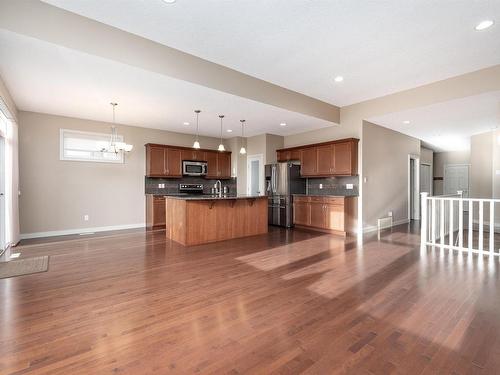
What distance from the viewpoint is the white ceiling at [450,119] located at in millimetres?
4884

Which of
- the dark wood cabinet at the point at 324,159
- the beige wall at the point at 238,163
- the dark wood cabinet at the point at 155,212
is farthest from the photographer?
the beige wall at the point at 238,163

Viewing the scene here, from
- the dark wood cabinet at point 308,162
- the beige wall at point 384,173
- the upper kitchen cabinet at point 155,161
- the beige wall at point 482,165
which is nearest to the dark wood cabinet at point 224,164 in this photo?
the upper kitchen cabinet at point 155,161

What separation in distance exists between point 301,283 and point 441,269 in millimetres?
2021

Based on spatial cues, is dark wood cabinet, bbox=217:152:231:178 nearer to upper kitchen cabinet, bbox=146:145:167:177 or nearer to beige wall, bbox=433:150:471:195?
upper kitchen cabinet, bbox=146:145:167:177

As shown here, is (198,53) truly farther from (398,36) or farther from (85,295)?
(85,295)

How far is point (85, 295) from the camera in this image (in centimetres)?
270

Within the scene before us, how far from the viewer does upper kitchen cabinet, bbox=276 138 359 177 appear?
6.09 metres

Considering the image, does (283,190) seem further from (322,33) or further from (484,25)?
(484,25)

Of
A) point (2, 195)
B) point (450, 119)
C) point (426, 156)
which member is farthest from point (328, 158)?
point (2, 195)

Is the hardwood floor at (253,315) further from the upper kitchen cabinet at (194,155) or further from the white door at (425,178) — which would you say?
the white door at (425,178)

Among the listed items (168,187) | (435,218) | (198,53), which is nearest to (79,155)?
(168,187)

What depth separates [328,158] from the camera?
257 inches

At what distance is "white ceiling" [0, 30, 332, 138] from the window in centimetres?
47

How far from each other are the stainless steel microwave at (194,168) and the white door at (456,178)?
9907 millimetres
